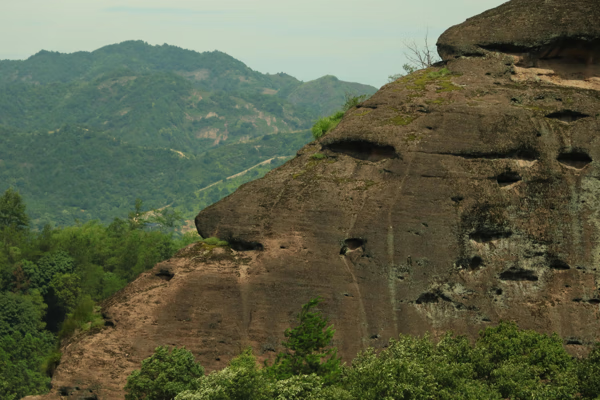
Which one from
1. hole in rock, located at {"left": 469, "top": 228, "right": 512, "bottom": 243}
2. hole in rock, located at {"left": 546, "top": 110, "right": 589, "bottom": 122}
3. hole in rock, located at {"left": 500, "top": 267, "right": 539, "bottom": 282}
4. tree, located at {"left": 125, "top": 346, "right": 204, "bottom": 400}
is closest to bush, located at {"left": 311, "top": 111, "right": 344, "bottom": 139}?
hole in rock, located at {"left": 469, "top": 228, "right": 512, "bottom": 243}

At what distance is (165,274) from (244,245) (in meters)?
2.61

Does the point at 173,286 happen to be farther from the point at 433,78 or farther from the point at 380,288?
the point at 433,78

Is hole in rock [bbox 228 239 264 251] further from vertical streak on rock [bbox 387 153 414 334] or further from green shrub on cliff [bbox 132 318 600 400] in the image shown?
vertical streak on rock [bbox 387 153 414 334]

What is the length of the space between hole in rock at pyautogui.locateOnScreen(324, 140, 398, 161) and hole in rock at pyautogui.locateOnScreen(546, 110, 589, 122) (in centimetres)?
522

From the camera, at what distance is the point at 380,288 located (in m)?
22.3

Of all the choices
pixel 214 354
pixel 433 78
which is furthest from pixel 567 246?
pixel 214 354

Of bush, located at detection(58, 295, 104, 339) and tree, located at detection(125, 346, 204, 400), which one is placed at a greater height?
bush, located at detection(58, 295, 104, 339)

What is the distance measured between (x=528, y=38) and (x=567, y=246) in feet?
25.0

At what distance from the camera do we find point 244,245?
77.6 ft

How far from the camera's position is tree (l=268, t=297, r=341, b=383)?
68.3 feet

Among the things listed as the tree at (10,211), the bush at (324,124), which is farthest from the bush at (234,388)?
the tree at (10,211)

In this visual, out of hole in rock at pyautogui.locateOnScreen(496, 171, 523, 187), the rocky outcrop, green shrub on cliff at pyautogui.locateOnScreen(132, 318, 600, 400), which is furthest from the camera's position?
the rocky outcrop

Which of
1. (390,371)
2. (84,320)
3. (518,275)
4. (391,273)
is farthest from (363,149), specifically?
(84,320)

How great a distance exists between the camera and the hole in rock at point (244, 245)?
23.3m
